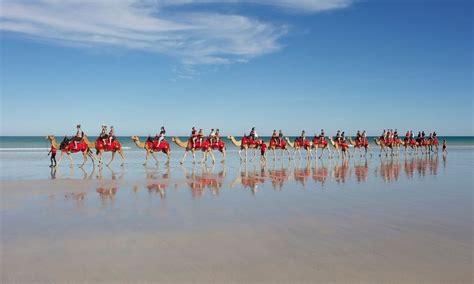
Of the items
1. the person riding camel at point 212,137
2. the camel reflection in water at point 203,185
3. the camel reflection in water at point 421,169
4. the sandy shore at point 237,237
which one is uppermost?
the person riding camel at point 212,137

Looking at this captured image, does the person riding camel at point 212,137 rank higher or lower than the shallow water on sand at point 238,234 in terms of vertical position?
higher

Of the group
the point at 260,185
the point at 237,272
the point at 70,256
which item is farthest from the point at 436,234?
the point at 260,185

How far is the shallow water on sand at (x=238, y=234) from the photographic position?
17.6ft

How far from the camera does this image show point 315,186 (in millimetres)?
13453

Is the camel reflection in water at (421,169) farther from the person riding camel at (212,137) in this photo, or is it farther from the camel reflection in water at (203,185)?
the person riding camel at (212,137)

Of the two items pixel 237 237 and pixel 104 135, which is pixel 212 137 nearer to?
pixel 104 135

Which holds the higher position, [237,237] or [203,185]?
[203,185]

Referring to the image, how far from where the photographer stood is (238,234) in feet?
23.6

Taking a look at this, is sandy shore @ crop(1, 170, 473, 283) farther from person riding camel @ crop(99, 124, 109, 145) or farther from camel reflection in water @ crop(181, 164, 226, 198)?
person riding camel @ crop(99, 124, 109, 145)

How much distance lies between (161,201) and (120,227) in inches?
111

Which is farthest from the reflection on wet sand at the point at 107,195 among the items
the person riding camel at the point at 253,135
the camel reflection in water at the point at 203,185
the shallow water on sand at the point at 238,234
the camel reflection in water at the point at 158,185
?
the person riding camel at the point at 253,135

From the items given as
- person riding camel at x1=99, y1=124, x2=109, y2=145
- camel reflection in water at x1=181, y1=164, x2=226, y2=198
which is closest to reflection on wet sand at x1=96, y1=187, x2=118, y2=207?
camel reflection in water at x1=181, y1=164, x2=226, y2=198

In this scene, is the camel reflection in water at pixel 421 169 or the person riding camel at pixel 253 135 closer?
the camel reflection in water at pixel 421 169

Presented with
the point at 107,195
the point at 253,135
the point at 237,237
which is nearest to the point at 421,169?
the point at 253,135
